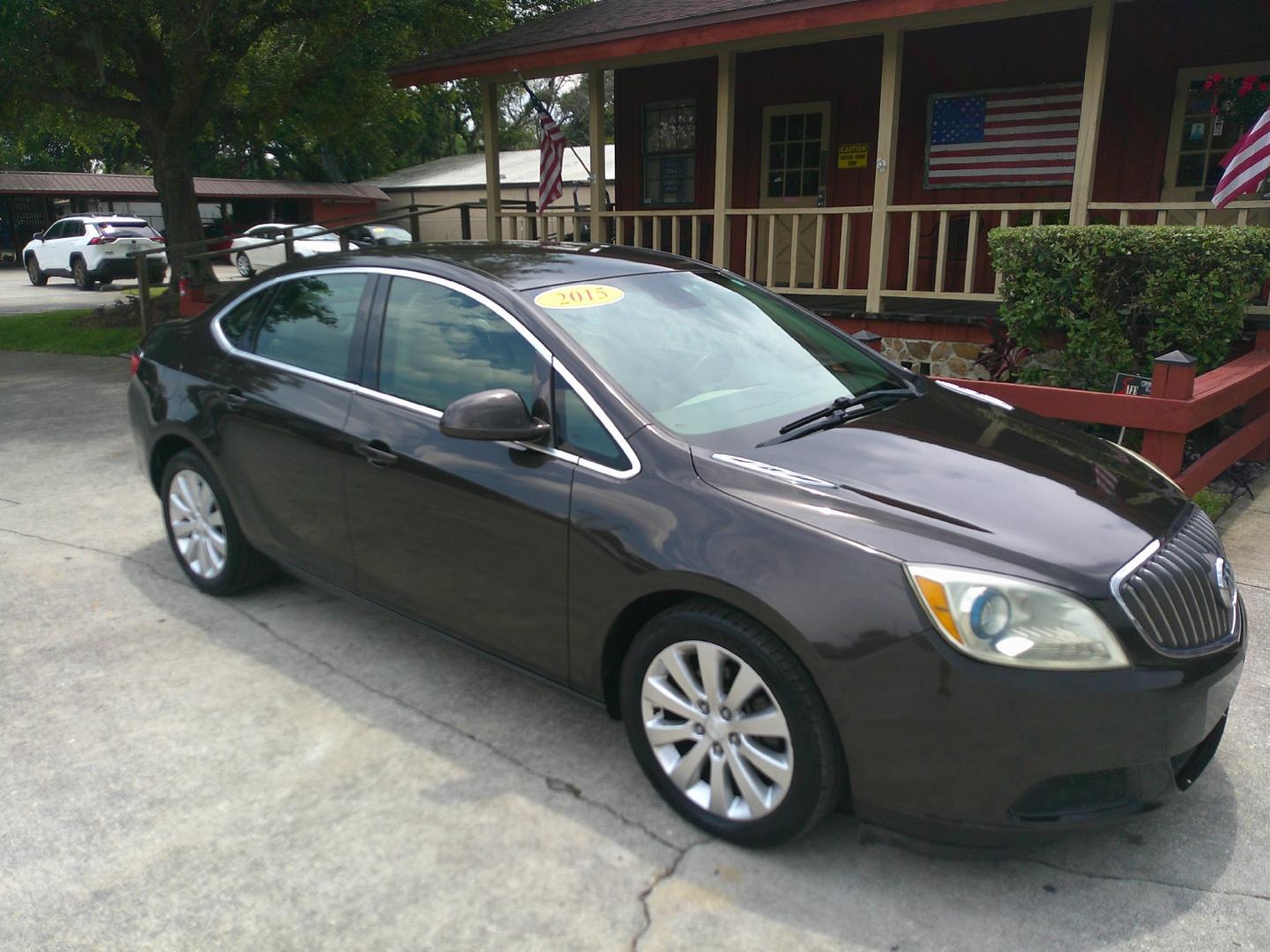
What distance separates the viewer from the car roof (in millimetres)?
3488

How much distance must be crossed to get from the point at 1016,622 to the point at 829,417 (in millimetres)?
1060

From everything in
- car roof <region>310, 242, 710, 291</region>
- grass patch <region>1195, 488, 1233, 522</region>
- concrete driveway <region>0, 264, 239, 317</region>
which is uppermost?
car roof <region>310, 242, 710, 291</region>

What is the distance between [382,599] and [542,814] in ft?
3.80

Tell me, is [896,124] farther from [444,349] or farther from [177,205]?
[177,205]

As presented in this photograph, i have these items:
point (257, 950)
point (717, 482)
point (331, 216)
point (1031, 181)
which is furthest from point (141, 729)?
point (331, 216)

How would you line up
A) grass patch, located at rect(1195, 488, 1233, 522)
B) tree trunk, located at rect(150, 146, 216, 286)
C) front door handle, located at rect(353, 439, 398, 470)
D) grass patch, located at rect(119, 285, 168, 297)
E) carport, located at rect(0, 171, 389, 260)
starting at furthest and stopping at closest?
carport, located at rect(0, 171, 389, 260), grass patch, located at rect(119, 285, 168, 297), tree trunk, located at rect(150, 146, 216, 286), grass patch, located at rect(1195, 488, 1233, 522), front door handle, located at rect(353, 439, 398, 470)

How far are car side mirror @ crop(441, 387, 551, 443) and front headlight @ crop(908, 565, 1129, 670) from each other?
1.26 metres

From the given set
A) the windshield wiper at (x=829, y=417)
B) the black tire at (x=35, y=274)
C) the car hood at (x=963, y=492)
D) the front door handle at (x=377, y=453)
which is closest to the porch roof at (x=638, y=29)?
the windshield wiper at (x=829, y=417)

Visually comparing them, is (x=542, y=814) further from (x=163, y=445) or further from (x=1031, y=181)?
(x=1031, y=181)

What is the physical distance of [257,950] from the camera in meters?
2.37

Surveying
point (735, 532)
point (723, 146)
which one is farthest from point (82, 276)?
point (735, 532)

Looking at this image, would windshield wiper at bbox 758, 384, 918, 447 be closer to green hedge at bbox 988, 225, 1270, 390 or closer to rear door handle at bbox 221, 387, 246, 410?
rear door handle at bbox 221, 387, 246, 410

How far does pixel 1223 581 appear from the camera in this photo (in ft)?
8.99

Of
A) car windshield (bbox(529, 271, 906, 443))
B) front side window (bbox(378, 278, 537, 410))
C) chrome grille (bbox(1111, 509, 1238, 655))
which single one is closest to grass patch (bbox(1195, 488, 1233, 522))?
car windshield (bbox(529, 271, 906, 443))
